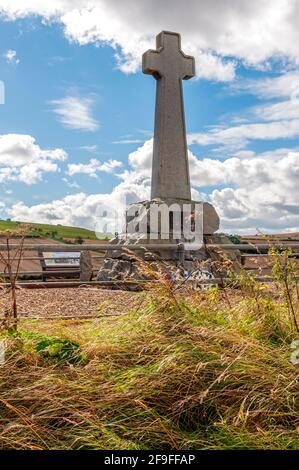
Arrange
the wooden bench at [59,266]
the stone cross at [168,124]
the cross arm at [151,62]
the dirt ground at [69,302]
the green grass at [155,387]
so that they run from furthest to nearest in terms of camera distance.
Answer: the wooden bench at [59,266] < the cross arm at [151,62] < the stone cross at [168,124] < the dirt ground at [69,302] < the green grass at [155,387]

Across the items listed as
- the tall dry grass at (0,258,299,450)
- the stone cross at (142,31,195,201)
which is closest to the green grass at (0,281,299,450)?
the tall dry grass at (0,258,299,450)

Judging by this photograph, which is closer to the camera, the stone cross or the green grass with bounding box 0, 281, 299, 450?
the green grass with bounding box 0, 281, 299, 450

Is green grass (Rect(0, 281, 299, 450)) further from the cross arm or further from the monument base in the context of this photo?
the cross arm

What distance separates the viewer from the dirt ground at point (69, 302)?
18.2ft

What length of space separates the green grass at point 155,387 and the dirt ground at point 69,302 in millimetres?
1923

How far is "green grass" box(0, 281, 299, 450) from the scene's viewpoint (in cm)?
237

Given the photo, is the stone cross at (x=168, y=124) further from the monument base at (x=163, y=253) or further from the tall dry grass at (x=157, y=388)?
the tall dry grass at (x=157, y=388)

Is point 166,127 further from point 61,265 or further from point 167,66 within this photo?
point 61,265

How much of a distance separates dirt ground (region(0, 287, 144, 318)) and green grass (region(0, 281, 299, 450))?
75.7 inches

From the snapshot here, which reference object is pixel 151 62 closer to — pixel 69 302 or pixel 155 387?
pixel 69 302

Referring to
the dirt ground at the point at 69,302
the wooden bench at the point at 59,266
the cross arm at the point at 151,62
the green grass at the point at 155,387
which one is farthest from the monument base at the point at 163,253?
the green grass at the point at 155,387

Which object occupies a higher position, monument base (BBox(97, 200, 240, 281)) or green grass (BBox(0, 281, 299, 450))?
monument base (BBox(97, 200, 240, 281))

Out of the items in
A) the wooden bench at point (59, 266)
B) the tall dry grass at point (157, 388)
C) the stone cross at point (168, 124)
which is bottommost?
the tall dry grass at point (157, 388)

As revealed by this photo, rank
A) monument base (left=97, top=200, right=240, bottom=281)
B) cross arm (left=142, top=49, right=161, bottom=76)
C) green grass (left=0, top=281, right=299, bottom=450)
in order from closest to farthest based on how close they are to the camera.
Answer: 1. green grass (left=0, top=281, right=299, bottom=450)
2. monument base (left=97, top=200, right=240, bottom=281)
3. cross arm (left=142, top=49, right=161, bottom=76)
